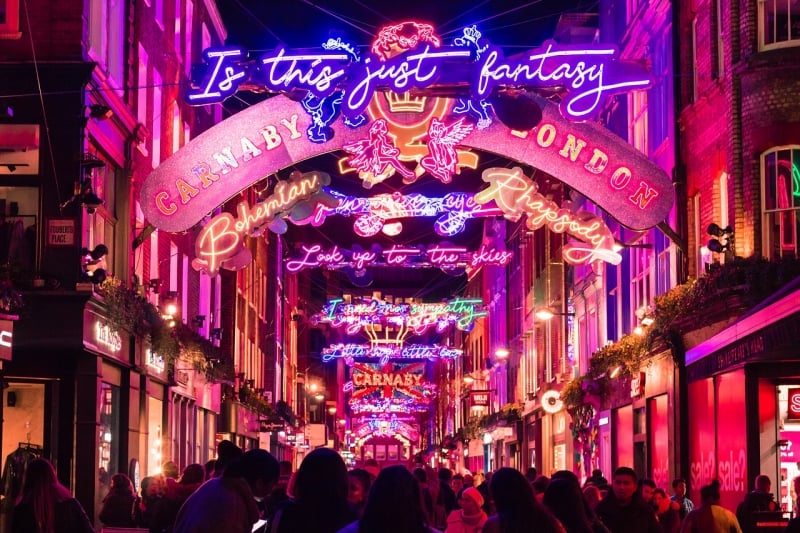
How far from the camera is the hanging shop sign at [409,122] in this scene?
2200cm

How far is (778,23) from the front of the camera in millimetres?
22531

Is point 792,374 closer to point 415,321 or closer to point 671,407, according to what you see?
point 671,407

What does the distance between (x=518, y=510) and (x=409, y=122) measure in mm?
16349

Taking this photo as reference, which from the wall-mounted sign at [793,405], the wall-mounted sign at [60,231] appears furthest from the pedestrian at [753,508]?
the wall-mounted sign at [60,231]

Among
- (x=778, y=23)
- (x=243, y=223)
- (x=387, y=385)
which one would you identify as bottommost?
(x=387, y=385)

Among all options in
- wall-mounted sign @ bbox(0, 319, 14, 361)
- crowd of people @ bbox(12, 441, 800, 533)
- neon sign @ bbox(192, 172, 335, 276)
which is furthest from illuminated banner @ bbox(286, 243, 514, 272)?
crowd of people @ bbox(12, 441, 800, 533)

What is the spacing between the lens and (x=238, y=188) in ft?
77.9

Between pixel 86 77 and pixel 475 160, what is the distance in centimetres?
704

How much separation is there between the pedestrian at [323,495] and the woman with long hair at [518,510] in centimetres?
144

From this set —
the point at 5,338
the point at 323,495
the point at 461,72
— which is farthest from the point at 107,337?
the point at 323,495

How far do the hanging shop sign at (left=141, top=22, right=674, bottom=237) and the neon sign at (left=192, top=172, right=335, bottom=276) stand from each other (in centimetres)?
36

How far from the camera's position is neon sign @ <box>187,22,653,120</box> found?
71.8 ft

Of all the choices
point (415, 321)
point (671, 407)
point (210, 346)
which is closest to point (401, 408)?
point (415, 321)

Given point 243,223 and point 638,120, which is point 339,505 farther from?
point 638,120
